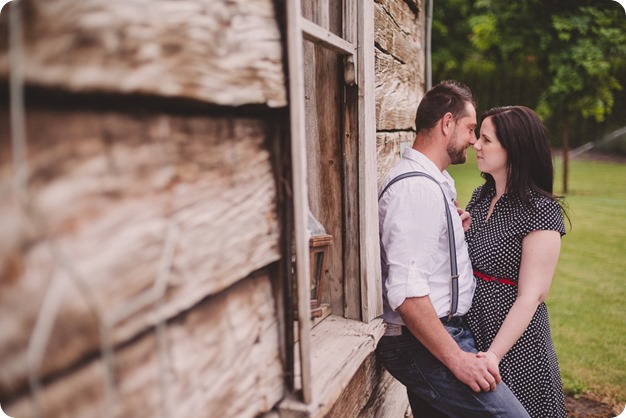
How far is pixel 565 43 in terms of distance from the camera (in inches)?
575

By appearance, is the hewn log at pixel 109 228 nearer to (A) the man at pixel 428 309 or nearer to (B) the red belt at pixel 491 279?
(A) the man at pixel 428 309

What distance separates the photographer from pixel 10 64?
59 cm

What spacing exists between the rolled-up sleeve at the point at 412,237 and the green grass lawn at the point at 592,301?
1758 mm

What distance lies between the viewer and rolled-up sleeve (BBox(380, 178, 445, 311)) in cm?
210

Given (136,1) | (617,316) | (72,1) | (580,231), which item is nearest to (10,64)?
(72,1)

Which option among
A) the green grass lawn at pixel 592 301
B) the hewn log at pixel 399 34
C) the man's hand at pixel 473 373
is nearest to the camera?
the man's hand at pixel 473 373

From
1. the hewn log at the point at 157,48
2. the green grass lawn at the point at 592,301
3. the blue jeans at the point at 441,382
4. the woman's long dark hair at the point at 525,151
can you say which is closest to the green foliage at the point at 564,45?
the green grass lawn at the point at 592,301

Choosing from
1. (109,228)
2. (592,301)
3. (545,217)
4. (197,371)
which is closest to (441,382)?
(545,217)

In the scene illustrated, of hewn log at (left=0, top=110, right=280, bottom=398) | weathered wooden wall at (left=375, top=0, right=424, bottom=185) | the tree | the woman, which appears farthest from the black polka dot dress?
the tree

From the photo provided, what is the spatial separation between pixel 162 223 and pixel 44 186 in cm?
22

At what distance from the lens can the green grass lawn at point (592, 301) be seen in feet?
15.5

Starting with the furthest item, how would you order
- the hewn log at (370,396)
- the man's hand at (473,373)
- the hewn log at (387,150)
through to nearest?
the hewn log at (387,150)
the man's hand at (473,373)
the hewn log at (370,396)

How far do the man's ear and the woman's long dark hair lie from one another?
9.0 inches

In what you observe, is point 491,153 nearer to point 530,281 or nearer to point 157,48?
point 530,281
